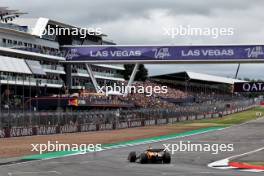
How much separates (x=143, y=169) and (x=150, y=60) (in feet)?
191

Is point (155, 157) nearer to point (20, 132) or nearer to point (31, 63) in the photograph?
point (20, 132)

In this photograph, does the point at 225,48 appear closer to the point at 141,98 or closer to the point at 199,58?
the point at 199,58

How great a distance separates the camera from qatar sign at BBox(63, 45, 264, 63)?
246 ft

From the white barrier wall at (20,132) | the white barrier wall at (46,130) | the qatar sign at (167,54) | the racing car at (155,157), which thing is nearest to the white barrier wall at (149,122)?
the qatar sign at (167,54)

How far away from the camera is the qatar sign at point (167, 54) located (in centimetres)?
7494

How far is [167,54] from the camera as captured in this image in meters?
77.8

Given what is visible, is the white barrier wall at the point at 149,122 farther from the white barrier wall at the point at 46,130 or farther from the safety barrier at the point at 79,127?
the white barrier wall at the point at 46,130

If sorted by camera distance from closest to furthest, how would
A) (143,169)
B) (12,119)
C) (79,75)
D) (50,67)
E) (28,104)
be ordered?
(143,169)
(12,119)
(28,104)
(50,67)
(79,75)

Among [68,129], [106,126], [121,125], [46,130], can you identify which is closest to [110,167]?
[46,130]

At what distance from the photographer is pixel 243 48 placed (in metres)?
75.1

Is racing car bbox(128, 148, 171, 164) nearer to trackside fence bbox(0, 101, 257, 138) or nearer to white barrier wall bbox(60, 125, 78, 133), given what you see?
trackside fence bbox(0, 101, 257, 138)

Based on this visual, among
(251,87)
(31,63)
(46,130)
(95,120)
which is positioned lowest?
(46,130)

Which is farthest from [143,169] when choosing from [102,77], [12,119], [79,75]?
[102,77]

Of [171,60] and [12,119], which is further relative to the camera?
[171,60]
